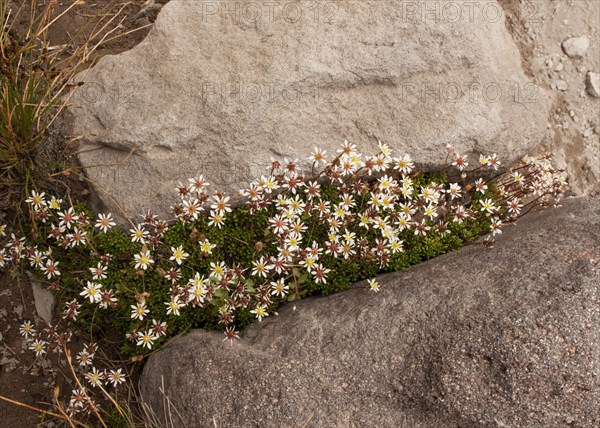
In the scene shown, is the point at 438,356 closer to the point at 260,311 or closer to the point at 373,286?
the point at 373,286

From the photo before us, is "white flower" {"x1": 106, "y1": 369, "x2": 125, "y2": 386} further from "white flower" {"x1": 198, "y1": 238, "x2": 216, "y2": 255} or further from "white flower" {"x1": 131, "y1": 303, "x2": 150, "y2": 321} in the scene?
"white flower" {"x1": 198, "y1": 238, "x2": 216, "y2": 255}

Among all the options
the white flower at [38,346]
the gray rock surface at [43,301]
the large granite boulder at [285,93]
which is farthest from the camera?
the gray rock surface at [43,301]

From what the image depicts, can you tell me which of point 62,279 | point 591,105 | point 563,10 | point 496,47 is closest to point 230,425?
point 62,279

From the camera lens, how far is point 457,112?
4602mm

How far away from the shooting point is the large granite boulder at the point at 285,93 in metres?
4.47

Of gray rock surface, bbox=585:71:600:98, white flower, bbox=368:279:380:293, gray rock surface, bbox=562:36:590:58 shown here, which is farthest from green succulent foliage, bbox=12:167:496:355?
gray rock surface, bbox=562:36:590:58

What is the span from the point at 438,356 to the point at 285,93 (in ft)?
7.21

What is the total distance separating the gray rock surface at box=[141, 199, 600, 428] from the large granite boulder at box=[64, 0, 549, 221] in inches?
43.0

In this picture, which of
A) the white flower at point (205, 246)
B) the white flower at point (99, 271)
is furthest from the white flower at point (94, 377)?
the white flower at point (205, 246)

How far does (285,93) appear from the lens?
178 inches

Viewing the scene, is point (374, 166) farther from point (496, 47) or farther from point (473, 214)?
point (496, 47)

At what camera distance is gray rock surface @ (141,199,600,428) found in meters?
3.23

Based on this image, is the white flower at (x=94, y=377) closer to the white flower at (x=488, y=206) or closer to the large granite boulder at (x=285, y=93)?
the large granite boulder at (x=285, y=93)

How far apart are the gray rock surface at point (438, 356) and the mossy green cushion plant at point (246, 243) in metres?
0.31
